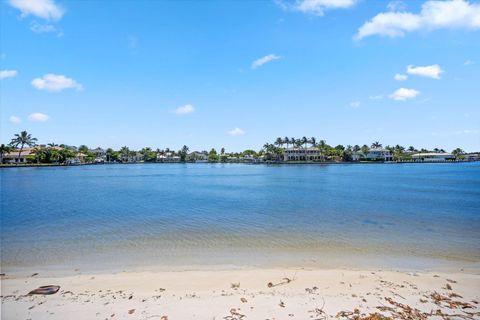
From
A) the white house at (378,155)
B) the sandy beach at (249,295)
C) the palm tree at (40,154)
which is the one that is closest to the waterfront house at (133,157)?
the palm tree at (40,154)

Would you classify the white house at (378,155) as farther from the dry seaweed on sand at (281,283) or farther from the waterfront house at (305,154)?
the dry seaweed on sand at (281,283)

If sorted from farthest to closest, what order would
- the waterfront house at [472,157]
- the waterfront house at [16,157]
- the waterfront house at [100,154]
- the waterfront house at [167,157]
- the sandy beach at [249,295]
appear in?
the waterfront house at [472,157]
the waterfront house at [167,157]
the waterfront house at [100,154]
the waterfront house at [16,157]
the sandy beach at [249,295]

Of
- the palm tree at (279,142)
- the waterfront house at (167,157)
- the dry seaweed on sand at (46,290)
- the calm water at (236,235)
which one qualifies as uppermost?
the palm tree at (279,142)

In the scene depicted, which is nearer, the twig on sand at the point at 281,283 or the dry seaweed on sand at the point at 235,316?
the dry seaweed on sand at the point at 235,316

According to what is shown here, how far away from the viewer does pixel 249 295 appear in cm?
689

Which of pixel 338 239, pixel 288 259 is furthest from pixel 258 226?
pixel 288 259

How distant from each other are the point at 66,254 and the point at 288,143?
144300mm

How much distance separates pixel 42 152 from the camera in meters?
107

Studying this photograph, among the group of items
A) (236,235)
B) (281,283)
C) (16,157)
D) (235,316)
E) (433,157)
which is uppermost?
(16,157)

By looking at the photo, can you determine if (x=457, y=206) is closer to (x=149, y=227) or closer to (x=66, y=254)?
(x=149, y=227)

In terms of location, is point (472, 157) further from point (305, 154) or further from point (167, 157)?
point (167, 157)

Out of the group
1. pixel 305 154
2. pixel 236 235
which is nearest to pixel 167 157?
pixel 305 154

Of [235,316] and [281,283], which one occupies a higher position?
[235,316]

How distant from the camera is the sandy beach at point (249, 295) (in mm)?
5941
